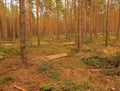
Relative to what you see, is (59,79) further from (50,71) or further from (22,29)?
(22,29)

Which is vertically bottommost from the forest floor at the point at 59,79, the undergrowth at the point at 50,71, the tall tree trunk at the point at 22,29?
the forest floor at the point at 59,79

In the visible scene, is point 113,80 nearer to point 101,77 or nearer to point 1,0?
point 101,77

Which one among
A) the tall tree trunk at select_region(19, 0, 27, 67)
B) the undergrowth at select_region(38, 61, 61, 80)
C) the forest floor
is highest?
the tall tree trunk at select_region(19, 0, 27, 67)

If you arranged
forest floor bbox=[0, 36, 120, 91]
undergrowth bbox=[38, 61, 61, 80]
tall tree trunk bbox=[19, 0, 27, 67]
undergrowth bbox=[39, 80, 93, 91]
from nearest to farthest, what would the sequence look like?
1. undergrowth bbox=[39, 80, 93, 91]
2. forest floor bbox=[0, 36, 120, 91]
3. undergrowth bbox=[38, 61, 61, 80]
4. tall tree trunk bbox=[19, 0, 27, 67]

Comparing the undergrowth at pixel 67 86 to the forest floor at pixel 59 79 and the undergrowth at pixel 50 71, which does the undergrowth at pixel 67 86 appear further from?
the undergrowth at pixel 50 71

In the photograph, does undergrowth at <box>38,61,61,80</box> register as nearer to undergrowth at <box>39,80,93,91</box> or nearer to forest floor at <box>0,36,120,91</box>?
forest floor at <box>0,36,120,91</box>

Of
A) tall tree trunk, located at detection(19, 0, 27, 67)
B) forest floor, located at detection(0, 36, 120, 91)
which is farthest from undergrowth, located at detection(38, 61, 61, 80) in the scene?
tall tree trunk, located at detection(19, 0, 27, 67)

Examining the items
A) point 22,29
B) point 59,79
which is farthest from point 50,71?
point 22,29

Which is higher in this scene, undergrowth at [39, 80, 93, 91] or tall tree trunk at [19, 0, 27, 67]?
tall tree trunk at [19, 0, 27, 67]

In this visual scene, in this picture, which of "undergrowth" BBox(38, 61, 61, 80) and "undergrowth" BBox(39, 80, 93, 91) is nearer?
"undergrowth" BBox(39, 80, 93, 91)

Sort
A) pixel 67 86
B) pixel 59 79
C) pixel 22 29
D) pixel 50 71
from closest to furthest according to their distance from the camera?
pixel 67 86 → pixel 59 79 → pixel 50 71 → pixel 22 29

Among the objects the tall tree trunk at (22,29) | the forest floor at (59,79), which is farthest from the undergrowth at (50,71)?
the tall tree trunk at (22,29)

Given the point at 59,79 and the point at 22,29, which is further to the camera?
the point at 22,29

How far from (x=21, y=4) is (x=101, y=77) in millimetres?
4823
